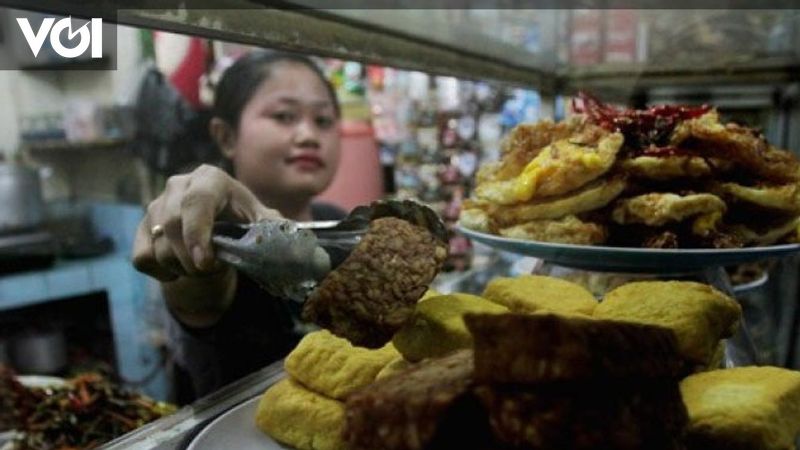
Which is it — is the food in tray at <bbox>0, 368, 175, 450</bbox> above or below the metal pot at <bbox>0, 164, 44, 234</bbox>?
below

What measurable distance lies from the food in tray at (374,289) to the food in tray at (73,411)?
0.57 meters

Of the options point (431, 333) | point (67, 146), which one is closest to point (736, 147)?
point (431, 333)

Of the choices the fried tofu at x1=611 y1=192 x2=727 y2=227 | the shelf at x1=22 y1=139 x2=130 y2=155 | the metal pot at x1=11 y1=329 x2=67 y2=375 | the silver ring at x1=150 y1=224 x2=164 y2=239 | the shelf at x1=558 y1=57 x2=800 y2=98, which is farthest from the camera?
the shelf at x1=22 y1=139 x2=130 y2=155

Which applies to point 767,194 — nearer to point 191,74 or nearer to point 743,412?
point 743,412

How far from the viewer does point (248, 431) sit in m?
0.63

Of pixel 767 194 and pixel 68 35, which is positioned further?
pixel 767 194

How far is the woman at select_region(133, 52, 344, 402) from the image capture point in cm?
65

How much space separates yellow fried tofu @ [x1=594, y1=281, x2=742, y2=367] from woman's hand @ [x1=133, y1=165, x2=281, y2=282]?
36 cm

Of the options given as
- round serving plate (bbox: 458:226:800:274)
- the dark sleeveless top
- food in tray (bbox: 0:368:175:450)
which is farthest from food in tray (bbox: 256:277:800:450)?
food in tray (bbox: 0:368:175:450)

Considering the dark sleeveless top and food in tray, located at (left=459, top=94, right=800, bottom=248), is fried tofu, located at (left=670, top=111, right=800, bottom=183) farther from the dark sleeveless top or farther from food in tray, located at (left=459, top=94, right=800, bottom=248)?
the dark sleeveless top

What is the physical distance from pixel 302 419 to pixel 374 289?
0.15m

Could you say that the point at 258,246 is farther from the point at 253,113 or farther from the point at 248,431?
the point at 253,113

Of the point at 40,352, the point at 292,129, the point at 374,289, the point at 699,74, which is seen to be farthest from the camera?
the point at 699,74

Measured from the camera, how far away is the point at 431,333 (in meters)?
0.59
